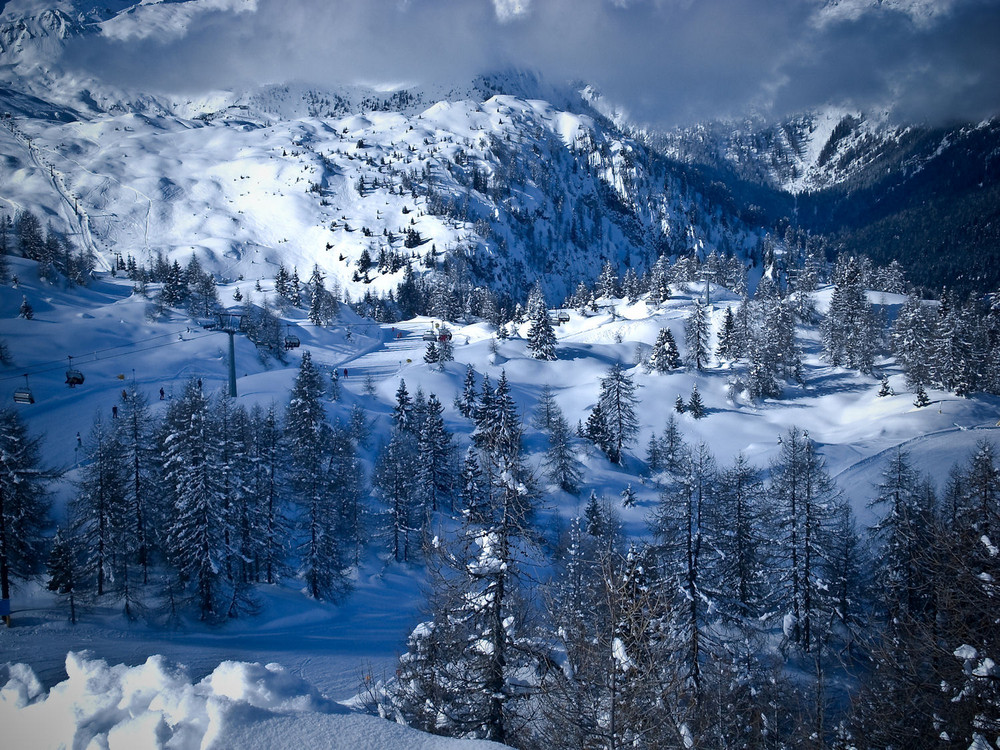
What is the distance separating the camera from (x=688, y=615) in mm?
17984

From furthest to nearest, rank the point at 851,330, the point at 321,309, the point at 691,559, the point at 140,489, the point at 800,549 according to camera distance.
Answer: the point at 321,309 < the point at 851,330 < the point at 140,489 < the point at 800,549 < the point at 691,559

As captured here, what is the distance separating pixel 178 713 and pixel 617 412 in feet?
189

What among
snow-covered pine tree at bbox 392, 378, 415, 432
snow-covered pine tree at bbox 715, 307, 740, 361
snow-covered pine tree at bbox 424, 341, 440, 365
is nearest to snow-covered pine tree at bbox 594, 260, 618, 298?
snow-covered pine tree at bbox 715, 307, 740, 361

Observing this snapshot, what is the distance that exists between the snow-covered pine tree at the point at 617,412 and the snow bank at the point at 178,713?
56.3 metres

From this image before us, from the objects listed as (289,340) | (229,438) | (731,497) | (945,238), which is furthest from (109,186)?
(945,238)

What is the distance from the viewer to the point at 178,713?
5246mm

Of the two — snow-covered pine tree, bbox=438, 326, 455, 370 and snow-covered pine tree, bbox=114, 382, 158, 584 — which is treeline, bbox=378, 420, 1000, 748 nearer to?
snow-covered pine tree, bbox=114, 382, 158, 584

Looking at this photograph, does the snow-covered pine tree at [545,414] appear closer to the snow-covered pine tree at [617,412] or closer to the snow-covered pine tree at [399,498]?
the snow-covered pine tree at [617,412]

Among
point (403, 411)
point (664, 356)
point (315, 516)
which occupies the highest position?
Answer: point (664, 356)

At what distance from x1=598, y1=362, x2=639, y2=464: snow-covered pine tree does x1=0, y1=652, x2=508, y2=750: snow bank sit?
56.3 m

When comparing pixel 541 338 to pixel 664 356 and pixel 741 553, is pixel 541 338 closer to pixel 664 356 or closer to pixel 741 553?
pixel 664 356

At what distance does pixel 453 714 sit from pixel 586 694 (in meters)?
4.21

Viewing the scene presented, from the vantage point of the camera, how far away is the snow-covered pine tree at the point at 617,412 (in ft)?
196

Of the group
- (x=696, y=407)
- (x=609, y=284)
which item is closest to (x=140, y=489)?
(x=696, y=407)
